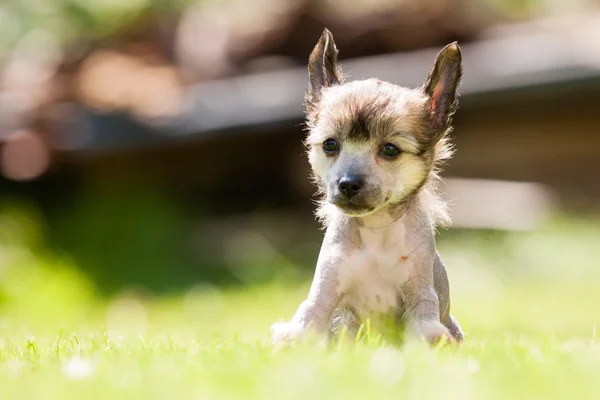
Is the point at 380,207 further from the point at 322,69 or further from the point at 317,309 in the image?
the point at 322,69

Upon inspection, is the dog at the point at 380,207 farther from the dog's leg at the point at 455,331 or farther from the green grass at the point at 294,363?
the green grass at the point at 294,363

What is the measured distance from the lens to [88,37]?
15.0 meters

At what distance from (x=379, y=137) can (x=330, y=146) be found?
0.99ft

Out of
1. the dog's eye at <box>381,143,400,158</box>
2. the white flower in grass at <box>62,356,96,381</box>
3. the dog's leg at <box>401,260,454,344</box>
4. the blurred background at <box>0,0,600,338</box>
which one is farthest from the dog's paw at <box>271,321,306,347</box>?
the blurred background at <box>0,0,600,338</box>

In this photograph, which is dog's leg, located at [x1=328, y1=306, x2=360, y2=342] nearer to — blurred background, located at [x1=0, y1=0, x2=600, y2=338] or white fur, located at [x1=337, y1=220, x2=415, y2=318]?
white fur, located at [x1=337, y1=220, x2=415, y2=318]

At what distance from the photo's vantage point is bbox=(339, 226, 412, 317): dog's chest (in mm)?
5375

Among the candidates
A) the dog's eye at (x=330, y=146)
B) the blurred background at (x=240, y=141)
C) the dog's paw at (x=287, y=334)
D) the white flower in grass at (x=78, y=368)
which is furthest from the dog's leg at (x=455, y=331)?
the blurred background at (x=240, y=141)

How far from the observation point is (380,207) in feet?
17.7

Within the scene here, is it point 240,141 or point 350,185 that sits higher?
point 350,185

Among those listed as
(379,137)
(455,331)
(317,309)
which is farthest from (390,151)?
(455,331)

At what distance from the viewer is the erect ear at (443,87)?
5.63 meters

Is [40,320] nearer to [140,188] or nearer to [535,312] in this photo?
[140,188]

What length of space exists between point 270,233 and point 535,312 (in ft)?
14.7

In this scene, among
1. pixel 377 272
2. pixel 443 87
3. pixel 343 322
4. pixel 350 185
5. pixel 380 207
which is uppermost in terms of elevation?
pixel 443 87
